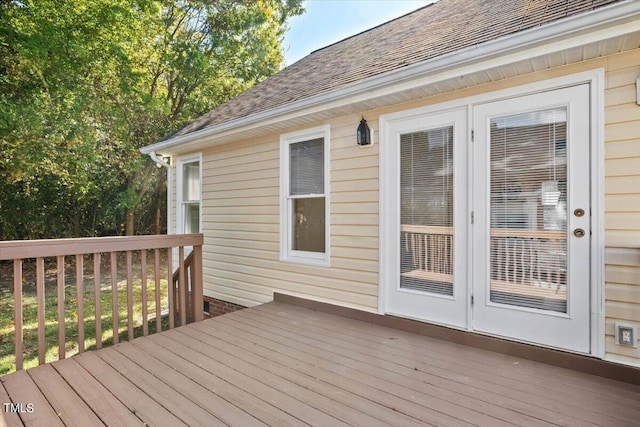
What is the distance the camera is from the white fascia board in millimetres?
2049

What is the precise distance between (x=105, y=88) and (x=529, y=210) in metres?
9.77

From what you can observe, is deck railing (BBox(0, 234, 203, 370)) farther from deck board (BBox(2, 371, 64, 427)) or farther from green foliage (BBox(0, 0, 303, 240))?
green foliage (BBox(0, 0, 303, 240))

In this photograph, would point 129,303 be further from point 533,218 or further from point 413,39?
point 413,39

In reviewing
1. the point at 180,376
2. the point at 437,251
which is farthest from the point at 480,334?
the point at 180,376

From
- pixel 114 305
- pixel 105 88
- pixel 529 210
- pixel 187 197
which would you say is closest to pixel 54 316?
pixel 187 197

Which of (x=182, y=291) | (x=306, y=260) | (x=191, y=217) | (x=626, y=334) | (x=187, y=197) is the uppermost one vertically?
(x=187, y=197)

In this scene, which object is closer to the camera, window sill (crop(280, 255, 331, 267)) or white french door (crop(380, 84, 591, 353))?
white french door (crop(380, 84, 591, 353))

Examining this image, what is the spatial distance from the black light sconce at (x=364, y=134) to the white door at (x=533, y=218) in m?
1.03

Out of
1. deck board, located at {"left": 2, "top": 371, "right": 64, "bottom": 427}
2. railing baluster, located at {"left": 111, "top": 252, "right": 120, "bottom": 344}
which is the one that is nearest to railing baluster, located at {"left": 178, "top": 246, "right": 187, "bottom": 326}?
railing baluster, located at {"left": 111, "top": 252, "right": 120, "bottom": 344}

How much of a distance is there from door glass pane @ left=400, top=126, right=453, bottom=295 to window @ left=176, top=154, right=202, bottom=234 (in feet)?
13.3

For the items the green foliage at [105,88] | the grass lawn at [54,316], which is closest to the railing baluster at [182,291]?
the grass lawn at [54,316]

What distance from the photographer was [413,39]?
3.94 meters

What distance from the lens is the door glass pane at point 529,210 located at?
2547 mm

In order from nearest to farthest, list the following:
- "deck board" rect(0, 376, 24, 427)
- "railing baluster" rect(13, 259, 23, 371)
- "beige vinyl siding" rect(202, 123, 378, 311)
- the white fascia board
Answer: "deck board" rect(0, 376, 24, 427) < the white fascia board < "railing baluster" rect(13, 259, 23, 371) < "beige vinyl siding" rect(202, 123, 378, 311)
